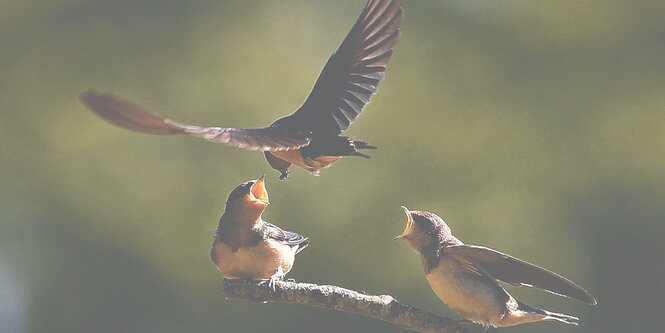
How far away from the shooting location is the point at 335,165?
12.0 m

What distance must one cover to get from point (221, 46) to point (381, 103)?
3.69 meters

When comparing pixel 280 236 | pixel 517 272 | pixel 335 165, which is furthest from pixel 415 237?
pixel 335 165

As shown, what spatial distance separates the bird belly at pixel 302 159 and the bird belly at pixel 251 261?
113 cm

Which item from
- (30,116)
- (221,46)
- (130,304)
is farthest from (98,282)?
(221,46)

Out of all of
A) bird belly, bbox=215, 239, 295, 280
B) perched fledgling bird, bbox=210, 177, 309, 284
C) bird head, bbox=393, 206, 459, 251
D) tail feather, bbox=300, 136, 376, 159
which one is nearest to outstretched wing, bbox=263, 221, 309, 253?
perched fledgling bird, bbox=210, 177, 309, 284

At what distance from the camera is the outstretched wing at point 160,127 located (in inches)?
109

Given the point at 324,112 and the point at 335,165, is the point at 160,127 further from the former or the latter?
the point at 335,165

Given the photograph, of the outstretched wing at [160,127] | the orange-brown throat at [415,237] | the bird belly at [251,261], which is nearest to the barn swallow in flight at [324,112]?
the outstretched wing at [160,127]

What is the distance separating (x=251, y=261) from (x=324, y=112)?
3.15 feet

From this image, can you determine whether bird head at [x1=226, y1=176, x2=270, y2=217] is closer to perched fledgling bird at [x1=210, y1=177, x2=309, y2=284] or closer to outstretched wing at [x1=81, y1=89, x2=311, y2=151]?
perched fledgling bird at [x1=210, y1=177, x2=309, y2=284]

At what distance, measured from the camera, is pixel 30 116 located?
15.1 metres

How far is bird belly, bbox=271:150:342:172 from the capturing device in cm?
388

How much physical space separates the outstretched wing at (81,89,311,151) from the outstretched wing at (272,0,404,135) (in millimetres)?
768

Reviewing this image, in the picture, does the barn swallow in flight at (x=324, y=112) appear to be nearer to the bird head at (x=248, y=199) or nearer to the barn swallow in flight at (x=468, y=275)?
the bird head at (x=248, y=199)
